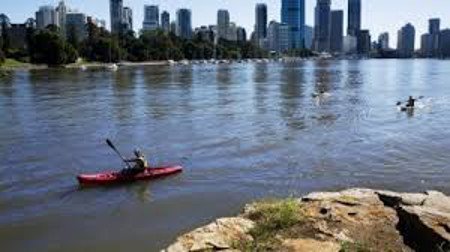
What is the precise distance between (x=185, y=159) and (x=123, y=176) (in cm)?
581

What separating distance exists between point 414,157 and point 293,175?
339 inches

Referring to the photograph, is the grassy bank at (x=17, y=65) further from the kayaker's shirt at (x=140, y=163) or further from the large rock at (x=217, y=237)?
the large rock at (x=217, y=237)

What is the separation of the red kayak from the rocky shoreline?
38.0 ft

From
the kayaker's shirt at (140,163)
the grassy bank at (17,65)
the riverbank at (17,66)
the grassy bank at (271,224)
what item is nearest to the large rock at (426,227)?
the grassy bank at (271,224)

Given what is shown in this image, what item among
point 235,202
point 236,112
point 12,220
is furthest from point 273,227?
point 236,112

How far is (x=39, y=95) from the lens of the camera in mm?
75875

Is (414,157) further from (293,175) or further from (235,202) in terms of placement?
(235,202)

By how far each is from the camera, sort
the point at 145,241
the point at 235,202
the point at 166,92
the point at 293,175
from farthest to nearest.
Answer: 1. the point at 166,92
2. the point at 293,175
3. the point at 235,202
4. the point at 145,241

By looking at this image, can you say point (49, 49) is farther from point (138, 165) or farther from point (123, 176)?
point (123, 176)

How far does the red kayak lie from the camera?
91.6ft

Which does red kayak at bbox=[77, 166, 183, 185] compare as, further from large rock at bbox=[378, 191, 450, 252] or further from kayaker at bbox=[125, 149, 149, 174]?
large rock at bbox=[378, 191, 450, 252]

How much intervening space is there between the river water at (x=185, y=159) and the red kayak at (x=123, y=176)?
56 cm

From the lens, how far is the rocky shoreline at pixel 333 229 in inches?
553

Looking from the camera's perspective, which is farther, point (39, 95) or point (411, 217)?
point (39, 95)
